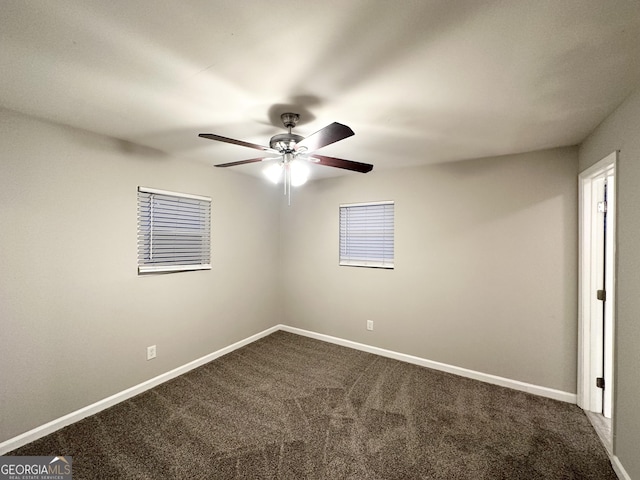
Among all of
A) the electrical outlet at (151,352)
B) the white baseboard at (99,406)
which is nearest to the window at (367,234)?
the white baseboard at (99,406)

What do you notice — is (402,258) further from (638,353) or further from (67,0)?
(67,0)

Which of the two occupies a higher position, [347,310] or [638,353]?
[638,353]

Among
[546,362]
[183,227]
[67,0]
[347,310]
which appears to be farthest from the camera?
[347,310]

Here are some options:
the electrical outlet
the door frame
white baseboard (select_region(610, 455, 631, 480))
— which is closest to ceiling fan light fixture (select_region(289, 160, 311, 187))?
the electrical outlet

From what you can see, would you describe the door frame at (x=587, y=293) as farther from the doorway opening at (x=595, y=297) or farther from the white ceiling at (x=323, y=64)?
the white ceiling at (x=323, y=64)

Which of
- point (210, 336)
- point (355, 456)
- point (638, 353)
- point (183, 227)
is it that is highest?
point (183, 227)

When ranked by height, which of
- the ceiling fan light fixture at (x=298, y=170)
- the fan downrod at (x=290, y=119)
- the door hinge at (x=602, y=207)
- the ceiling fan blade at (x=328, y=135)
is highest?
the fan downrod at (x=290, y=119)

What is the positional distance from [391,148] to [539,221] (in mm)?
1560

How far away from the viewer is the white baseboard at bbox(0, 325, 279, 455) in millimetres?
1849

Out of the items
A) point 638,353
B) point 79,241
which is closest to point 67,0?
point 79,241

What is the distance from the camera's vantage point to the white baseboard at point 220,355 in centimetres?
192

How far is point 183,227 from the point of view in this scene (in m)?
2.92

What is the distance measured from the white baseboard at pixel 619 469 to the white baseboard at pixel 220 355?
0.01 meters

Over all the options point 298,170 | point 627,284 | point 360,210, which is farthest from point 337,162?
point 627,284
